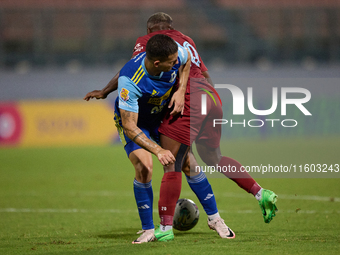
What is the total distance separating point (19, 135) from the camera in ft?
53.1

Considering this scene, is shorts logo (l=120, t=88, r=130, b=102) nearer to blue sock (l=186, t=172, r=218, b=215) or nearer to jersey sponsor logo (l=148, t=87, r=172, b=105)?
jersey sponsor logo (l=148, t=87, r=172, b=105)

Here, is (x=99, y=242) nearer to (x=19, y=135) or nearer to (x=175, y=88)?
(x=175, y=88)

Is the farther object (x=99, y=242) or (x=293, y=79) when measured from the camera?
(x=293, y=79)

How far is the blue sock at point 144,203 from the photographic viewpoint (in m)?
4.55

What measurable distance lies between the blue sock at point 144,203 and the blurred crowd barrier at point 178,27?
14541mm

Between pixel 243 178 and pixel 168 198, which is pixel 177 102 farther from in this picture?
pixel 243 178

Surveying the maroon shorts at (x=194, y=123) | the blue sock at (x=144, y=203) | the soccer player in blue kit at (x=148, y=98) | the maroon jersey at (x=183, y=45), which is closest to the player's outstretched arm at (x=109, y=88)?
the soccer player in blue kit at (x=148, y=98)

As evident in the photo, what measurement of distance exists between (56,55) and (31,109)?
Result: 3737 mm

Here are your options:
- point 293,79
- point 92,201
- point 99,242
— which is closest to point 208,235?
point 99,242

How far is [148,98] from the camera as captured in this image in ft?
14.3

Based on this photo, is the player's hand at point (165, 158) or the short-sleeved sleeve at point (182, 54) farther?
the short-sleeved sleeve at point (182, 54)

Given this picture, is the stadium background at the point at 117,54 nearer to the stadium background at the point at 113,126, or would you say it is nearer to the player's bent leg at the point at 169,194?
the stadium background at the point at 113,126

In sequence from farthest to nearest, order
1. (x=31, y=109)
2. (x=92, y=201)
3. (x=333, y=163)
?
(x=31, y=109)
(x=333, y=163)
(x=92, y=201)

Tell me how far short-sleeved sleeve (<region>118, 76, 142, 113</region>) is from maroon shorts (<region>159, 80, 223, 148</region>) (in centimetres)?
49
